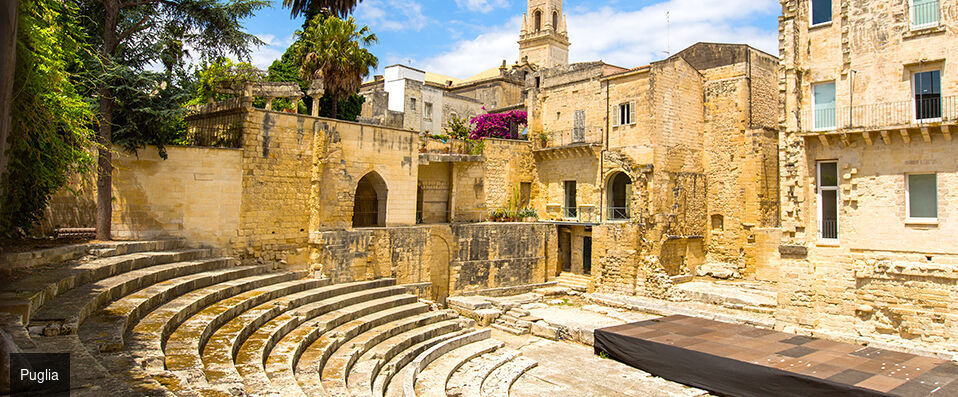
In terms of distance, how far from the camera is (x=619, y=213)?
941 inches

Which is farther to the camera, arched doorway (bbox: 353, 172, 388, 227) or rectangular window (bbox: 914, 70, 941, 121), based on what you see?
arched doorway (bbox: 353, 172, 388, 227)

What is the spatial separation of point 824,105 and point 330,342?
Result: 1390 cm

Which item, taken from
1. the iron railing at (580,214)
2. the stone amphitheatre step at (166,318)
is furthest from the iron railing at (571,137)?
the stone amphitheatre step at (166,318)

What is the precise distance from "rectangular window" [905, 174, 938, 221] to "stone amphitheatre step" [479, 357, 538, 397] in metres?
9.93

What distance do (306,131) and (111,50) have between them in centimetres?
513

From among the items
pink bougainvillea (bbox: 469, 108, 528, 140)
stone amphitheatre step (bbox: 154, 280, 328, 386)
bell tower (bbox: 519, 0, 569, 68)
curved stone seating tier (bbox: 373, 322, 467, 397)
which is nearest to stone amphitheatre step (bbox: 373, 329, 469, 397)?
curved stone seating tier (bbox: 373, 322, 467, 397)

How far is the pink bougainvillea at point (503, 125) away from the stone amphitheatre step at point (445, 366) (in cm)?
1507

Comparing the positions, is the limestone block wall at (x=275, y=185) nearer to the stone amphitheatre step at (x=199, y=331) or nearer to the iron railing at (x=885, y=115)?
the stone amphitheatre step at (x=199, y=331)

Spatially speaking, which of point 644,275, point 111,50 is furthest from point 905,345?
point 111,50

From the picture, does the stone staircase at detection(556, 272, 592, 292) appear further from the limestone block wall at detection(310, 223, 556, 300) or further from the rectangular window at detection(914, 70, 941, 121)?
the rectangular window at detection(914, 70, 941, 121)

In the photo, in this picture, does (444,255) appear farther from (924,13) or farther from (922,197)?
(924,13)

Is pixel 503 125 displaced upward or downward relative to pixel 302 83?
downward

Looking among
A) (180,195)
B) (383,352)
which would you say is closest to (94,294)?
(383,352)

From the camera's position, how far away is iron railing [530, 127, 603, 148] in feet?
78.5
